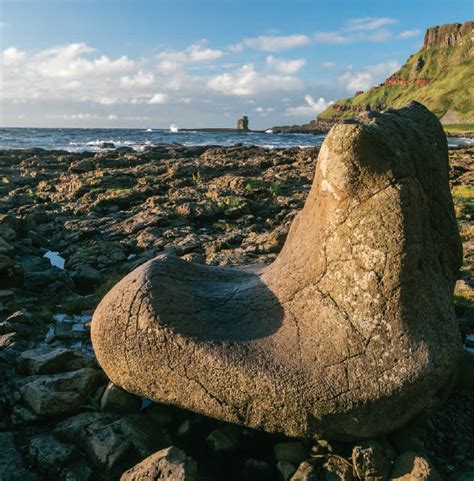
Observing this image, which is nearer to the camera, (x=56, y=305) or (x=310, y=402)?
(x=310, y=402)

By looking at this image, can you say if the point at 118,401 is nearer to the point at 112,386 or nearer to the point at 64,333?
the point at 112,386

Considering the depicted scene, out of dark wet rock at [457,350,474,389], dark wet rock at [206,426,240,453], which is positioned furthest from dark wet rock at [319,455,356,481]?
dark wet rock at [457,350,474,389]

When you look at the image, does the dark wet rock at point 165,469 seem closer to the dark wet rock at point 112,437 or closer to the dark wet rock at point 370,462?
the dark wet rock at point 112,437

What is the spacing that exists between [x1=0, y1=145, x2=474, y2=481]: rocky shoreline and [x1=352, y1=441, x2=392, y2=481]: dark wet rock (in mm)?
10

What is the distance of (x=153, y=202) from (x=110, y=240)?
443 cm

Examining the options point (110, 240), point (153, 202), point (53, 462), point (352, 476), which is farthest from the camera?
point (153, 202)

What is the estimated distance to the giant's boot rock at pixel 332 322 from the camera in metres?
5.17

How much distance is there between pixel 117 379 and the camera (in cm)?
608

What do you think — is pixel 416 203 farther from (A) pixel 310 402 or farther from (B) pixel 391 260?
(A) pixel 310 402

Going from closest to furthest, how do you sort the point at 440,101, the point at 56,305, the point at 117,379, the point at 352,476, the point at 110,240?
the point at 352,476
the point at 117,379
the point at 56,305
the point at 110,240
the point at 440,101

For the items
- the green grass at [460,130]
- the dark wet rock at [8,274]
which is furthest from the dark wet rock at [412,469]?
the green grass at [460,130]

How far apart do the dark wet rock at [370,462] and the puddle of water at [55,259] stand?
11.4m

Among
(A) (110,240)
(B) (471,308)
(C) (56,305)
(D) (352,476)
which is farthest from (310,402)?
(A) (110,240)

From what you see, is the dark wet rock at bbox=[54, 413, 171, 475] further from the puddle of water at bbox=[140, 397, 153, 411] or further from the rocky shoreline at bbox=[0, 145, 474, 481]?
the puddle of water at bbox=[140, 397, 153, 411]
